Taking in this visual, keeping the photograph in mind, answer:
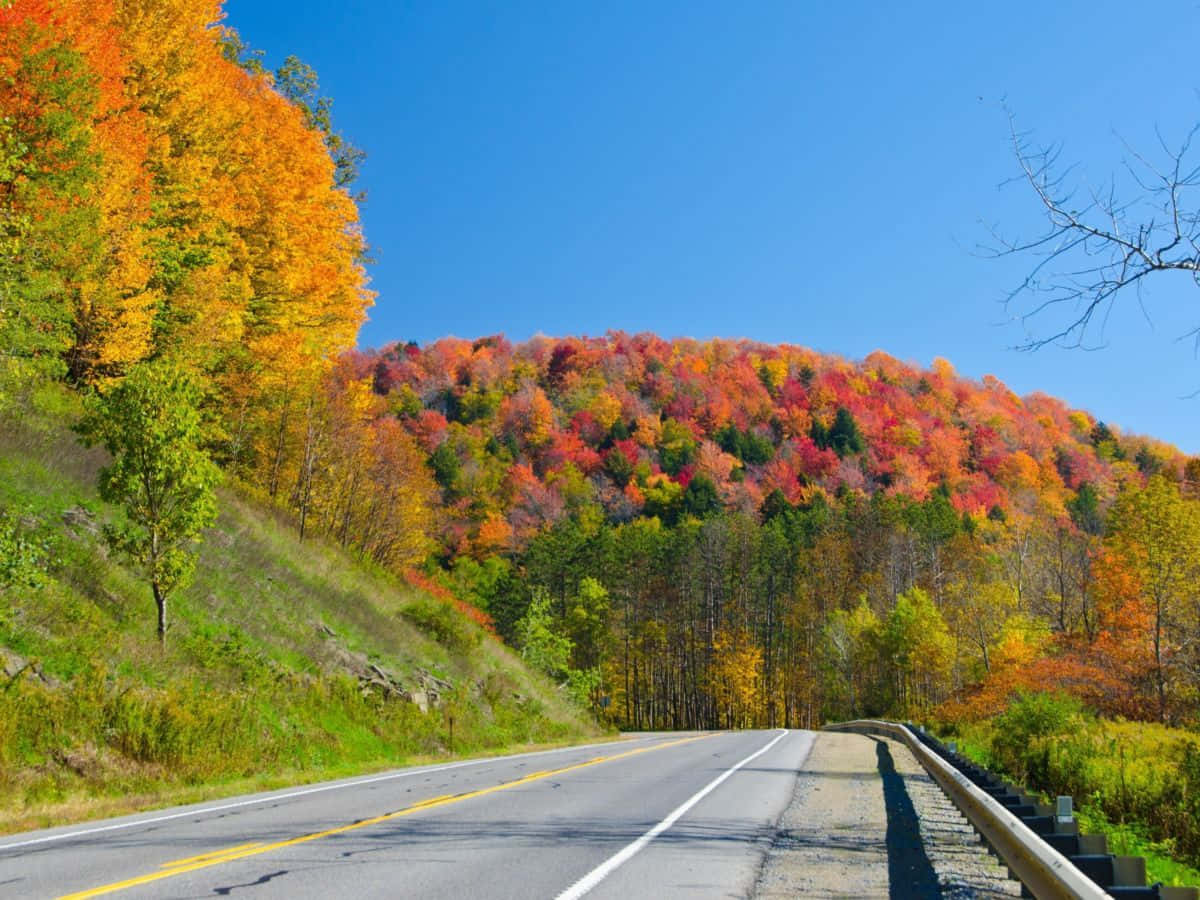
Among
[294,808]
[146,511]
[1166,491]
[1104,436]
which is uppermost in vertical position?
[1104,436]

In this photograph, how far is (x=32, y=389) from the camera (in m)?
22.2

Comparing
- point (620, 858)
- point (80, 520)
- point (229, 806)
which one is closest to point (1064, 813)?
point (620, 858)

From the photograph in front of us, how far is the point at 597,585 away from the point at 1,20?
6791 cm

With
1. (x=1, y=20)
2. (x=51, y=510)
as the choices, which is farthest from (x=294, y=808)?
(x=1, y=20)

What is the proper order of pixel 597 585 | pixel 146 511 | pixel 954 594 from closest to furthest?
pixel 146 511, pixel 954 594, pixel 597 585

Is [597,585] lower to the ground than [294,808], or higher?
higher

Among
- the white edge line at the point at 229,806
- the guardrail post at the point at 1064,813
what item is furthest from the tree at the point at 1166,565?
the guardrail post at the point at 1064,813

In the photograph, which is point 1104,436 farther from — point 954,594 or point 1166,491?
point 1166,491

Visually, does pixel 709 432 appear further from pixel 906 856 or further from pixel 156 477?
pixel 906 856

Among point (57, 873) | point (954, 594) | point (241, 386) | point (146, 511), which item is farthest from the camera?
point (954, 594)

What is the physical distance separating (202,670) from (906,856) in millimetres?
13867

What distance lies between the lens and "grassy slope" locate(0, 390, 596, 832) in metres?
13.3

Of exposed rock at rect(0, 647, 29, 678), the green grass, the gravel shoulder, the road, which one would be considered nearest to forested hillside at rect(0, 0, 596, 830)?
exposed rock at rect(0, 647, 29, 678)

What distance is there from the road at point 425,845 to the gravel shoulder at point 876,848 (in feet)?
1.05
